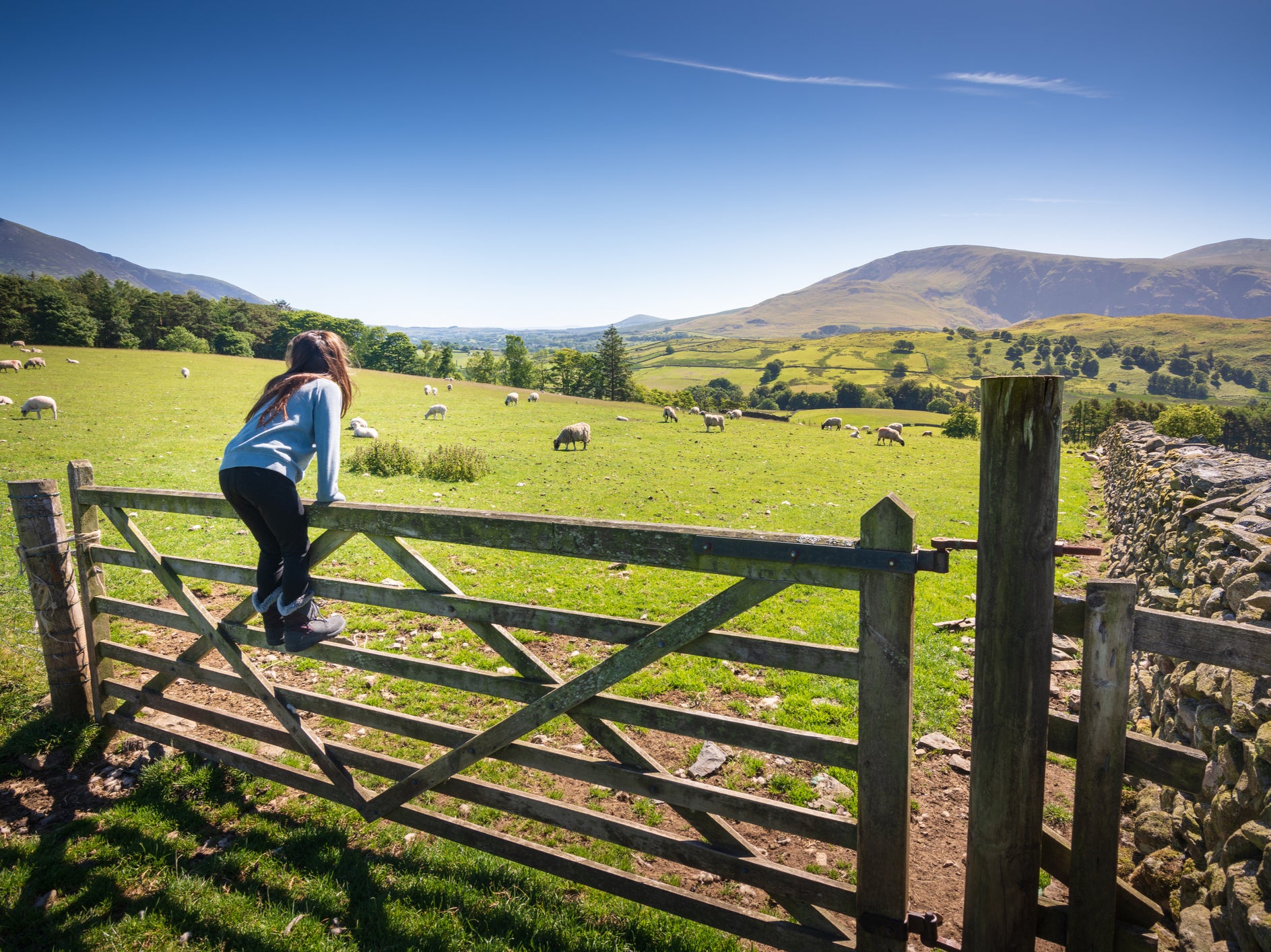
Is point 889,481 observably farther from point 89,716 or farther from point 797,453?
point 89,716

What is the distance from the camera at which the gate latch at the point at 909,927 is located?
10.3 ft

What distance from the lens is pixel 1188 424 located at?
27.1m

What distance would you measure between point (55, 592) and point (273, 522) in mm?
3542

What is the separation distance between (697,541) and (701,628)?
1.61ft

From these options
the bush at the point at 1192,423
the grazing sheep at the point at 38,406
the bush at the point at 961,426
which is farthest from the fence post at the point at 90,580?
the bush at the point at 961,426

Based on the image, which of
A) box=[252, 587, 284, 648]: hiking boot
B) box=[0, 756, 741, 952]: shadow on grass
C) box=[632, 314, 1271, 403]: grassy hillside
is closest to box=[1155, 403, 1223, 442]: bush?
box=[0, 756, 741, 952]: shadow on grass

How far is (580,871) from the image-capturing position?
4.09 m

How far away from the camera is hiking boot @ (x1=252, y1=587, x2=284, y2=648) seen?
15.0 ft

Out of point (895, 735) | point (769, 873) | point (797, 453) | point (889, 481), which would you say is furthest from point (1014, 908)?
point (797, 453)

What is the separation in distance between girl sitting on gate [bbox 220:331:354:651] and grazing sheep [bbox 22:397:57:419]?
33.9 meters

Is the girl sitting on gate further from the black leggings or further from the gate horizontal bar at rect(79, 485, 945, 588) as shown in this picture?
the gate horizontal bar at rect(79, 485, 945, 588)

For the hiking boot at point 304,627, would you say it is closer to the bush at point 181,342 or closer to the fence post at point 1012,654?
the fence post at point 1012,654

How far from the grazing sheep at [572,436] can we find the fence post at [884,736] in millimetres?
26673

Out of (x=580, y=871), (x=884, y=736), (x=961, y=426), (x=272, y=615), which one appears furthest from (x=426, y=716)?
(x=961, y=426)
